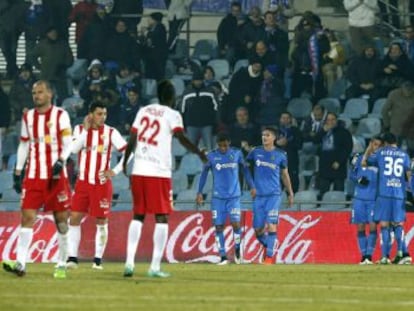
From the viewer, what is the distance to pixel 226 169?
1072 inches

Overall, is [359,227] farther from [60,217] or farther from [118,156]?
[60,217]

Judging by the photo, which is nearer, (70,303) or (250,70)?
(70,303)

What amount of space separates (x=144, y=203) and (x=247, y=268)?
438cm

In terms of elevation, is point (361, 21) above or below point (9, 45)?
above

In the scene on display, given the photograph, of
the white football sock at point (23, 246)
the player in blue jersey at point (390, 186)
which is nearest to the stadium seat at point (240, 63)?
the player in blue jersey at point (390, 186)

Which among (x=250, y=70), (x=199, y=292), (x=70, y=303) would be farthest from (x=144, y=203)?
(x=250, y=70)

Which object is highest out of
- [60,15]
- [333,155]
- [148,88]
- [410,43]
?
[60,15]

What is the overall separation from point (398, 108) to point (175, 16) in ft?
17.3

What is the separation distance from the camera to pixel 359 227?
27.3 metres

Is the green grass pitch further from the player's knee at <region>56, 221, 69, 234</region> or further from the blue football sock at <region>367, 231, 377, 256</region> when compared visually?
the blue football sock at <region>367, 231, 377, 256</region>

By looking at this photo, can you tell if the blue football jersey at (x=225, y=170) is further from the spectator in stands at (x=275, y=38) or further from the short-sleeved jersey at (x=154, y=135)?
the short-sleeved jersey at (x=154, y=135)

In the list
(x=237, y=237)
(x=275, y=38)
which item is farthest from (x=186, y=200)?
(x=275, y=38)

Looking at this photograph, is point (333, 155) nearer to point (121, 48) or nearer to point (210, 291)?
point (121, 48)

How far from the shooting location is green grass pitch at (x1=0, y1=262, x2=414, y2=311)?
14.7m
